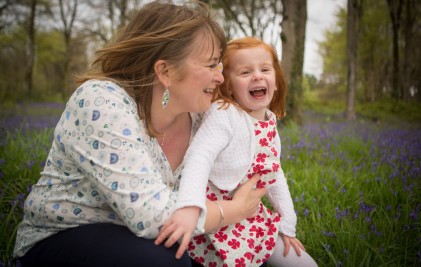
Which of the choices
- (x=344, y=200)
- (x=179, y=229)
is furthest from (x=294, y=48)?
(x=179, y=229)

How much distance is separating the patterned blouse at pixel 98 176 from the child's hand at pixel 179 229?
1.2 inches

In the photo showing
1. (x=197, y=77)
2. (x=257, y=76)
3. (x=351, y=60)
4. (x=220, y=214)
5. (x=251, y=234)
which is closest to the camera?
(x=220, y=214)

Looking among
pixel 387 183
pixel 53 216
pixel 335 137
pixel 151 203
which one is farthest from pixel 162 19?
pixel 335 137

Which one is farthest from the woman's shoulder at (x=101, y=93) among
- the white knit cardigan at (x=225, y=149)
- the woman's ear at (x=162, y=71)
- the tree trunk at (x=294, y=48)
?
the tree trunk at (x=294, y=48)

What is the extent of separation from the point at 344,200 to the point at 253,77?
1515 millimetres

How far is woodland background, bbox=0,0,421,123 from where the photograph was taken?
22.9ft

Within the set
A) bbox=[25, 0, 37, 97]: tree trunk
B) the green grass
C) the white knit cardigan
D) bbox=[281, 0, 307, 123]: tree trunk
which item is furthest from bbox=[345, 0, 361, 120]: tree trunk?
bbox=[25, 0, 37, 97]: tree trunk

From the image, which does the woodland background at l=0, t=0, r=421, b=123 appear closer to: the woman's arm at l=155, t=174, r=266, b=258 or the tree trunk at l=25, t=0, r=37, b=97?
the tree trunk at l=25, t=0, r=37, b=97

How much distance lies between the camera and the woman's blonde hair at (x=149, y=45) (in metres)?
1.49

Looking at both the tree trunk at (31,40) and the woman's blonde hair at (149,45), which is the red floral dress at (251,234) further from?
the tree trunk at (31,40)

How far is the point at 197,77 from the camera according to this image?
1571 millimetres

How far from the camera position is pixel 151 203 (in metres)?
1.25

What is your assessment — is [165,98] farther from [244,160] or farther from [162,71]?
[244,160]

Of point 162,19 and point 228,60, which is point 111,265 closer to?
point 162,19
